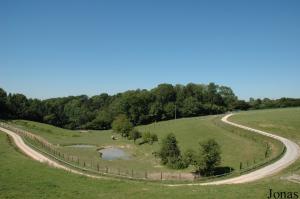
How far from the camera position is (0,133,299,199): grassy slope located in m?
27.8

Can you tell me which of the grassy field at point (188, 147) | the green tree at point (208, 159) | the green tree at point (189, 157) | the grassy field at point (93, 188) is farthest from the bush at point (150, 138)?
the grassy field at point (93, 188)

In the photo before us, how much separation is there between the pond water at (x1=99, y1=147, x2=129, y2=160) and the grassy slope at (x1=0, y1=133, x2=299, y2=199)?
103 ft

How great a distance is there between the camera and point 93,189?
3081 cm

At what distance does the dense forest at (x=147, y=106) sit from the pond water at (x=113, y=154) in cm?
5388

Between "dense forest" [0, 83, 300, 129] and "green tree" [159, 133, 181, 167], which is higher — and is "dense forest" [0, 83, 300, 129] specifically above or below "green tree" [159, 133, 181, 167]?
above

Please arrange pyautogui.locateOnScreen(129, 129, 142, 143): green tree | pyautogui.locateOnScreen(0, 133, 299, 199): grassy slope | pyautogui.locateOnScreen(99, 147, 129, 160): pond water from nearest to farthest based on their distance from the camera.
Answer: pyautogui.locateOnScreen(0, 133, 299, 199): grassy slope, pyautogui.locateOnScreen(99, 147, 129, 160): pond water, pyautogui.locateOnScreen(129, 129, 142, 143): green tree

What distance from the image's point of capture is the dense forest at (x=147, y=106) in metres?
136

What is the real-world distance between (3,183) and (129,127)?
65.3m

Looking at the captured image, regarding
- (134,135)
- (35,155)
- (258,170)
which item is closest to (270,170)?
(258,170)

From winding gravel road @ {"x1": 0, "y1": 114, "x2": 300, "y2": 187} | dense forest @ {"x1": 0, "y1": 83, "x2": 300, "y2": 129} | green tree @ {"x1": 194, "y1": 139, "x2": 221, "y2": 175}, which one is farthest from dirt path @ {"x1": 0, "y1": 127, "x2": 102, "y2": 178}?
dense forest @ {"x1": 0, "y1": 83, "x2": 300, "y2": 129}

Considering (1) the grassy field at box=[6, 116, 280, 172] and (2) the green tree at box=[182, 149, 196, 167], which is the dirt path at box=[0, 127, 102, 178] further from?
(2) the green tree at box=[182, 149, 196, 167]

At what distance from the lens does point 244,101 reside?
174 m

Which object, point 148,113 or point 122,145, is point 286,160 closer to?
point 122,145

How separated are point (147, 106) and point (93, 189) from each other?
108 meters
